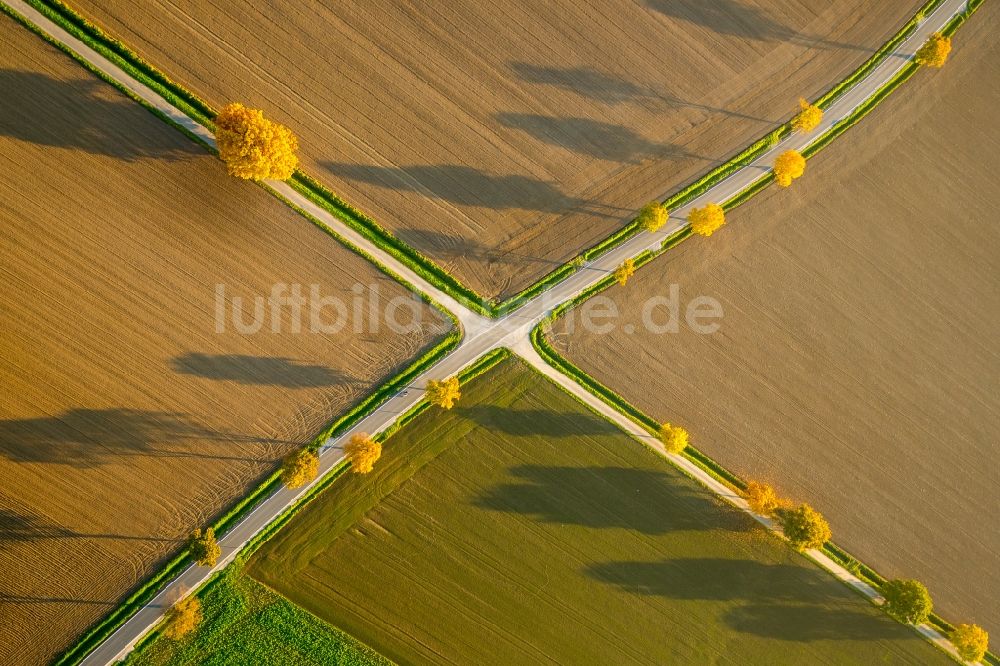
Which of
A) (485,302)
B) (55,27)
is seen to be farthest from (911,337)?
(55,27)

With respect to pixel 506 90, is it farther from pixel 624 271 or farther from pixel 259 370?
pixel 259 370

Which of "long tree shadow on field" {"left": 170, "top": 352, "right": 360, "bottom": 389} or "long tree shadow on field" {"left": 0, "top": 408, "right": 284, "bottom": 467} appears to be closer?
"long tree shadow on field" {"left": 0, "top": 408, "right": 284, "bottom": 467}

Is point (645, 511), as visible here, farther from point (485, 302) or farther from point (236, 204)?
point (236, 204)

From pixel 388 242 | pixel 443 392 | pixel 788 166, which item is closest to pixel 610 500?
pixel 443 392

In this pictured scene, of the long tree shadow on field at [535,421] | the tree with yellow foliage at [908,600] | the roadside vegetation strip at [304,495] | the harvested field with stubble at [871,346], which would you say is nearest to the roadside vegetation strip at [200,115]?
the roadside vegetation strip at [304,495]

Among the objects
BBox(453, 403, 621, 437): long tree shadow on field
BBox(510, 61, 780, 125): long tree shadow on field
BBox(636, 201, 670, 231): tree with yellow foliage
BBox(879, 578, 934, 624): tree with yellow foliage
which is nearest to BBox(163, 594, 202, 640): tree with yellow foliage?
BBox(453, 403, 621, 437): long tree shadow on field

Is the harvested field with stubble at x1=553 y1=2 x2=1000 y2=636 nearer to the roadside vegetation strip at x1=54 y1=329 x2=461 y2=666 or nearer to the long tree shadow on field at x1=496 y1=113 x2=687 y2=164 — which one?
the long tree shadow on field at x1=496 y1=113 x2=687 y2=164
